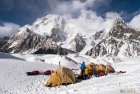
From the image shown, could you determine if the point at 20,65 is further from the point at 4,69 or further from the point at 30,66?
the point at 4,69

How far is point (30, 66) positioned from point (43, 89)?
18206 millimetres

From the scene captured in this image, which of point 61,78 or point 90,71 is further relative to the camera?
point 90,71

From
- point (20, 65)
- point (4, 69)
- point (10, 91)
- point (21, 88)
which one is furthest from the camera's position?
point (20, 65)

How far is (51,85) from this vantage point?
3553 cm

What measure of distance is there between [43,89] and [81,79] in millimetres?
7915

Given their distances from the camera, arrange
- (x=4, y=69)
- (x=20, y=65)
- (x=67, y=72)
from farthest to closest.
Answer: (x=20, y=65), (x=4, y=69), (x=67, y=72)

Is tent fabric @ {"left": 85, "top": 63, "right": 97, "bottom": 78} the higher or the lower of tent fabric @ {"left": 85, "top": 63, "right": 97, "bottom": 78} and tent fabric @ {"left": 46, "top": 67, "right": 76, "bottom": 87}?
the higher

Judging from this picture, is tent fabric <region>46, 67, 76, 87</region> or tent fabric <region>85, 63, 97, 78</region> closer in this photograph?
tent fabric <region>46, 67, 76, 87</region>

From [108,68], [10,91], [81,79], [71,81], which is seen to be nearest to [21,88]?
[10,91]

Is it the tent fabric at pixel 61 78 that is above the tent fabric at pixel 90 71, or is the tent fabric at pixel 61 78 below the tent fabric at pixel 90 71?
below

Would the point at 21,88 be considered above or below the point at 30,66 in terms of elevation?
below

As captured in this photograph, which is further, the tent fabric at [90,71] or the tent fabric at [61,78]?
the tent fabric at [90,71]

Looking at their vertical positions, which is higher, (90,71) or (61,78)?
(90,71)

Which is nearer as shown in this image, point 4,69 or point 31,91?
point 31,91
